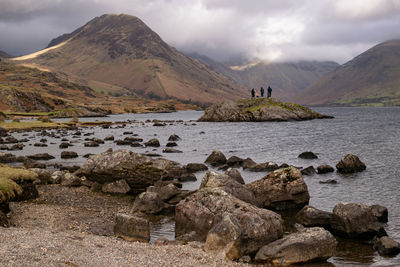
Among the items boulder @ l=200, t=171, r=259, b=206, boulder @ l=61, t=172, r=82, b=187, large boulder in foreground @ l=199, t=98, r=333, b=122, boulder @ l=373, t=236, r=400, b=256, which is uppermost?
large boulder in foreground @ l=199, t=98, r=333, b=122

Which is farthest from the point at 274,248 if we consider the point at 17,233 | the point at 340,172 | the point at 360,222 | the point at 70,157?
the point at 70,157

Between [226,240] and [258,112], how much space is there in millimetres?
132796

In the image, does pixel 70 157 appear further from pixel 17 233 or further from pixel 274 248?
pixel 274 248

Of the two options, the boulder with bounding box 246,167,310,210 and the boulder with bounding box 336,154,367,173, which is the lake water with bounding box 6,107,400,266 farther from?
the boulder with bounding box 246,167,310,210

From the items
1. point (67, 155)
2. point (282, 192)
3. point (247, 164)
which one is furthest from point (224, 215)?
point (67, 155)

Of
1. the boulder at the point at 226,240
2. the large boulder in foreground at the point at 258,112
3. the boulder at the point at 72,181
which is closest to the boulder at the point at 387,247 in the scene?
the boulder at the point at 226,240

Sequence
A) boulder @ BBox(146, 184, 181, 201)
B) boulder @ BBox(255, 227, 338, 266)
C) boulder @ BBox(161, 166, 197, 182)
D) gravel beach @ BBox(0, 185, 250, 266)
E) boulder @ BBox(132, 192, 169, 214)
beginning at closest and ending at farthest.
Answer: gravel beach @ BBox(0, 185, 250, 266) < boulder @ BBox(255, 227, 338, 266) < boulder @ BBox(132, 192, 169, 214) < boulder @ BBox(146, 184, 181, 201) < boulder @ BBox(161, 166, 197, 182)

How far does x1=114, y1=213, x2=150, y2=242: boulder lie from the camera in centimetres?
1986

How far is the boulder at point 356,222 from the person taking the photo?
2167cm

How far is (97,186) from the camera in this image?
3319cm

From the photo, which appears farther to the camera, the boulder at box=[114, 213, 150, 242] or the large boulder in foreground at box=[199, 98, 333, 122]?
the large boulder in foreground at box=[199, 98, 333, 122]

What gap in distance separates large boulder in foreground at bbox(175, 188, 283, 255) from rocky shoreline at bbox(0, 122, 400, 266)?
0.05 metres

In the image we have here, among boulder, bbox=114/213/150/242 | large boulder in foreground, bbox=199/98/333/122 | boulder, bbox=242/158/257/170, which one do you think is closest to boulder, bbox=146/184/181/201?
boulder, bbox=114/213/150/242

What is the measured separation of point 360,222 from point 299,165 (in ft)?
91.7
